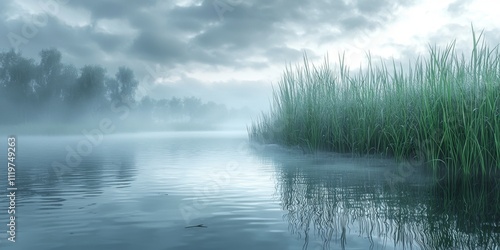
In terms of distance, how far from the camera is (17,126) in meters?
58.7

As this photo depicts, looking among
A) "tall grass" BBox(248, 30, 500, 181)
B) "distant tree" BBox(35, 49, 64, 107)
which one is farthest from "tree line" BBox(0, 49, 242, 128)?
"tall grass" BBox(248, 30, 500, 181)

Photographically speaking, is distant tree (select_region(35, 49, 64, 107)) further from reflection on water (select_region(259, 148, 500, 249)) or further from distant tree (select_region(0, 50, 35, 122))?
reflection on water (select_region(259, 148, 500, 249))

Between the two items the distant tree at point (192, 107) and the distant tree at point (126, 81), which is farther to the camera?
the distant tree at point (192, 107)

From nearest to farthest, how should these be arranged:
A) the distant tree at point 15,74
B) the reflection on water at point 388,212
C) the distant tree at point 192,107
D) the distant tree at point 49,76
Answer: the reflection on water at point 388,212, the distant tree at point 15,74, the distant tree at point 49,76, the distant tree at point 192,107

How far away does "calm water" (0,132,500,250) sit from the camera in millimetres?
4105

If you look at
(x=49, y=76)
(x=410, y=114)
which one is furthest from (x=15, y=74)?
(x=410, y=114)

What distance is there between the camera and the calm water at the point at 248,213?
13.5 ft

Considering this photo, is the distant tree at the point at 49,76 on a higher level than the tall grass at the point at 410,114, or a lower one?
higher

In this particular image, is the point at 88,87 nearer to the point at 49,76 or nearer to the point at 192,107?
the point at 49,76

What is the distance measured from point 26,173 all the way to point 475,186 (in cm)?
1010

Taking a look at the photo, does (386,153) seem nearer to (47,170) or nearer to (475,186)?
(475,186)

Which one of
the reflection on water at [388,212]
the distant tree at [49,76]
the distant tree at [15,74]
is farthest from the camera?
the distant tree at [49,76]

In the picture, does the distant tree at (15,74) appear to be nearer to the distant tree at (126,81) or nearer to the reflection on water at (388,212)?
the distant tree at (126,81)

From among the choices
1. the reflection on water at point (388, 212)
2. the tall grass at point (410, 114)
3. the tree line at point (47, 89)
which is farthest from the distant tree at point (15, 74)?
the reflection on water at point (388, 212)
